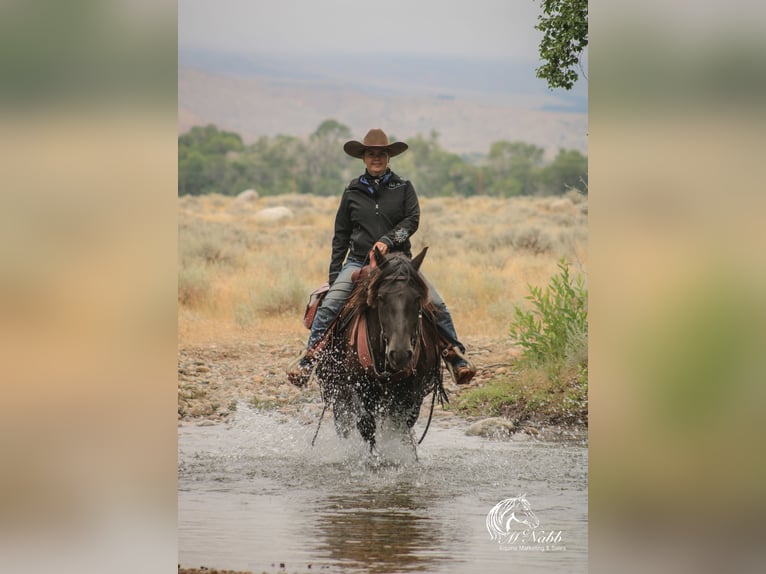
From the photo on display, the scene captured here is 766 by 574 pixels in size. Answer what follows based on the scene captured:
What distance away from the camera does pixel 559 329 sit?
9.37m

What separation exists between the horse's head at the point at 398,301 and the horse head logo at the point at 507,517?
110 centimetres

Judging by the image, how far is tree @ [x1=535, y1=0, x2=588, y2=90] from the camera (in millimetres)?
8055

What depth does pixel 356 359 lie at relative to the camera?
286 inches

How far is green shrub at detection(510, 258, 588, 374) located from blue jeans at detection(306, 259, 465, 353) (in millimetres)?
1828

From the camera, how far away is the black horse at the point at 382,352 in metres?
6.64

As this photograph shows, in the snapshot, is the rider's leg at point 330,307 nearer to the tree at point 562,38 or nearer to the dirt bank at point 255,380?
the dirt bank at point 255,380

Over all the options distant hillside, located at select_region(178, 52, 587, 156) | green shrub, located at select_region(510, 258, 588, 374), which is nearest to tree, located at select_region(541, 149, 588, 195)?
distant hillside, located at select_region(178, 52, 587, 156)

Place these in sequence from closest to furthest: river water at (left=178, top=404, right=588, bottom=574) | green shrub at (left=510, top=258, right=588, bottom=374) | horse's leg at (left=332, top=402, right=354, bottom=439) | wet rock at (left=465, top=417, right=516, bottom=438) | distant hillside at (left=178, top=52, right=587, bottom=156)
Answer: river water at (left=178, top=404, right=588, bottom=574) < horse's leg at (left=332, top=402, right=354, bottom=439) < wet rock at (left=465, top=417, right=516, bottom=438) < green shrub at (left=510, top=258, right=588, bottom=374) < distant hillside at (left=178, top=52, right=587, bottom=156)

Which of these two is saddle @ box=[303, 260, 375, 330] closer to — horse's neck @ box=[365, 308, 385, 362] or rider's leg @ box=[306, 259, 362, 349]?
rider's leg @ box=[306, 259, 362, 349]

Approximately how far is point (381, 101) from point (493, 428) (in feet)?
71.4
